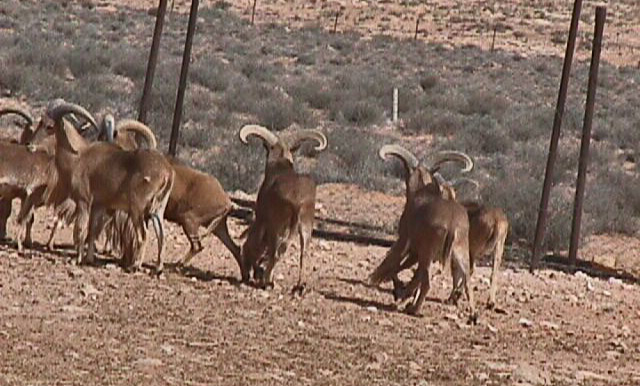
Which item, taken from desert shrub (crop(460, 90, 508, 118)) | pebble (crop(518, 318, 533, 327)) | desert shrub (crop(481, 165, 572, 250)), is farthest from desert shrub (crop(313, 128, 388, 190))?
pebble (crop(518, 318, 533, 327))

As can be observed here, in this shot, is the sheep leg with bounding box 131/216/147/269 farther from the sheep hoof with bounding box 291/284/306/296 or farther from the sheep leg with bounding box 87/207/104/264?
the sheep hoof with bounding box 291/284/306/296

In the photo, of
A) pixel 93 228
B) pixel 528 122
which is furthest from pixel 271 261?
pixel 528 122

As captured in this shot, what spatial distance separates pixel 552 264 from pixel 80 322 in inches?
313

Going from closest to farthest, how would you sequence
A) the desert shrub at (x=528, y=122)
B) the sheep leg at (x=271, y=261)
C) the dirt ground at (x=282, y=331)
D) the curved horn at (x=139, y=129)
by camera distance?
the dirt ground at (x=282, y=331) < the sheep leg at (x=271, y=261) < the curved horn at (x=139, y=129) < the desert shrub at (x=528, y=122)

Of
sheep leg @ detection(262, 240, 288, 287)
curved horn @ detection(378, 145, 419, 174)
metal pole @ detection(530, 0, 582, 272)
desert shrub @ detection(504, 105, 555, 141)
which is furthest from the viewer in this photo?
desert shrub @ detection(504, 105, 555, 141)

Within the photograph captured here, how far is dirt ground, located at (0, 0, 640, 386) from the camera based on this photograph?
31.0 ft

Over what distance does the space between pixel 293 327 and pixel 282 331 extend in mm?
254

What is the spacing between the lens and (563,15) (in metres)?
74.8

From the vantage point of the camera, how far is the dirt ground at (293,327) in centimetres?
946

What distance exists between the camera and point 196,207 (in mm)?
14164

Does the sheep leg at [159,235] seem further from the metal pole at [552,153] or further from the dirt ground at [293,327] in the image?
the metal pole at [552,153]

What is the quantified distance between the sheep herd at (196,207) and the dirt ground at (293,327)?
0.27m

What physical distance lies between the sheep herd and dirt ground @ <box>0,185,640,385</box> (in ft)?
0.90

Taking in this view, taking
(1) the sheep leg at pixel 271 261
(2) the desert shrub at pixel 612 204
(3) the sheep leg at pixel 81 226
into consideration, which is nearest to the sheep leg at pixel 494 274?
(1) the sheep leg at pixel 271 261
